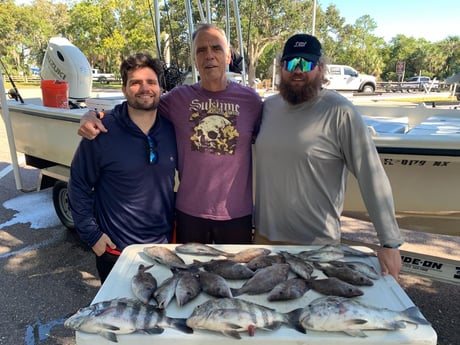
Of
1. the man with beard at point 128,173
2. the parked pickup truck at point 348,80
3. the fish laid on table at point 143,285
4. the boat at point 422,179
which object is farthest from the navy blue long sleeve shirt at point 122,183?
the parked pickup truck at point 348,80

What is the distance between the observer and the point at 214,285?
157cm

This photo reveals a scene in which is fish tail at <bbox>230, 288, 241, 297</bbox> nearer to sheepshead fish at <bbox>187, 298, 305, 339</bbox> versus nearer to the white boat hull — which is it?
sheepshead fish at <bbox>187, 298, 305, 339</bbox>

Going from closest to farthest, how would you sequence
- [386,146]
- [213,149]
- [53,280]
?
[213,149] < [386,146] < [53,280]

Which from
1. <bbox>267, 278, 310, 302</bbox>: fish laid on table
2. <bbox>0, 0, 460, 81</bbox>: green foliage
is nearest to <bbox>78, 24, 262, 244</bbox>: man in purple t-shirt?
<bbox>267, 278, 310, 302</bbox>: fish laid on table

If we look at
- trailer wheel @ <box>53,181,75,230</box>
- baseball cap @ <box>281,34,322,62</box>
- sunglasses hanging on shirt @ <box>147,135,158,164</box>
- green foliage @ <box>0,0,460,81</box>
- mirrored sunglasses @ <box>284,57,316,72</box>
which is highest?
green foliage @ <box>0,0,460,81</box>

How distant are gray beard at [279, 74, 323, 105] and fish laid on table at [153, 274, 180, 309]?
44.9 inches

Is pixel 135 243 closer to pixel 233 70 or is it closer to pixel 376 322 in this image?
pixel 376 322

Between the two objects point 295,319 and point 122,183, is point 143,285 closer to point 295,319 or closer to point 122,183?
point 295,319

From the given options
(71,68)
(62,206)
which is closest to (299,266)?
(62,206)

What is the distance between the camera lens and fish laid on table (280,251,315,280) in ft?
5.54

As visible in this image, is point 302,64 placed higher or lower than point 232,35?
lower

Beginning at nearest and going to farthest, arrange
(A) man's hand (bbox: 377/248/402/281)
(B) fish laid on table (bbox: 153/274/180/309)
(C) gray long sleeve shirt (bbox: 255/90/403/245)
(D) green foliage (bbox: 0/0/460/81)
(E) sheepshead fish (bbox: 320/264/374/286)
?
(B) fish laid on table (bbox: 153/274/180/309), (E) sheepshead fish (bbox: 320/264/374/286), (A) man's hand (bbox: 377/248/402/281), (C) gray long sleeve shirt (bbox: 255/90/403/245), (D) green foliage (bbox: 0/0/460/81)

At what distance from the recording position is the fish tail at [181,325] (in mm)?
1347

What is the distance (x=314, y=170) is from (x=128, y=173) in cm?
103
